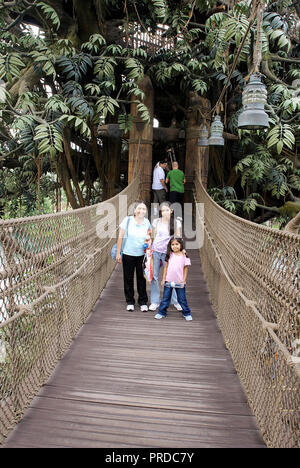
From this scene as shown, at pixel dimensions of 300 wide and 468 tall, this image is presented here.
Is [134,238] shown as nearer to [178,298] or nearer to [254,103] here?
[178,298]

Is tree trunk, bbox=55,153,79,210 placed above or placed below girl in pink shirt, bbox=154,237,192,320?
above

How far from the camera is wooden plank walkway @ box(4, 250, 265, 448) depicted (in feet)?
4.96

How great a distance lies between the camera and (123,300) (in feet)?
11.0

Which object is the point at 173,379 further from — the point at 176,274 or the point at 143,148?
the point at 143,148

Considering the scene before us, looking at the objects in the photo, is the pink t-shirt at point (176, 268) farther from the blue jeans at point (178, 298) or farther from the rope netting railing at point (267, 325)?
the rope netting railing at point (267, 325)

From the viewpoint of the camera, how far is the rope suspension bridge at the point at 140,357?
57.7 inches

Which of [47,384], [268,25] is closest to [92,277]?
[47,384]

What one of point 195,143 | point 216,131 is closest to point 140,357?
point 216,131

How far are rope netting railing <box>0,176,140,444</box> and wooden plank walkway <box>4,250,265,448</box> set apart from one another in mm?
91

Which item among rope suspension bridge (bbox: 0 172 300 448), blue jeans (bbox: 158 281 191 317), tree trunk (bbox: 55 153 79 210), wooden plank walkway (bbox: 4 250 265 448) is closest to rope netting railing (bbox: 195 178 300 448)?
rope suspension bridge (bbox: 0 172 300 448)

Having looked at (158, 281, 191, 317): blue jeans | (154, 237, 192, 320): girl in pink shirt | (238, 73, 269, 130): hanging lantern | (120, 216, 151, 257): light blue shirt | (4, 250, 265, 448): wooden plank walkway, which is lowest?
(4, 250, 265, 448): wooden plank walkway

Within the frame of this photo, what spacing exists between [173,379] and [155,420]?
0.39 m

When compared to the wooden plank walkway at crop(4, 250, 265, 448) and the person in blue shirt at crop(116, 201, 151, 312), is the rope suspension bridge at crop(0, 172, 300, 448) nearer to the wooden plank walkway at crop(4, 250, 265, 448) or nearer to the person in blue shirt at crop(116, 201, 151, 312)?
the wooden plank walkway at crop(4, 250, 265, 448)

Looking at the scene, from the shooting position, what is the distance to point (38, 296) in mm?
1882
